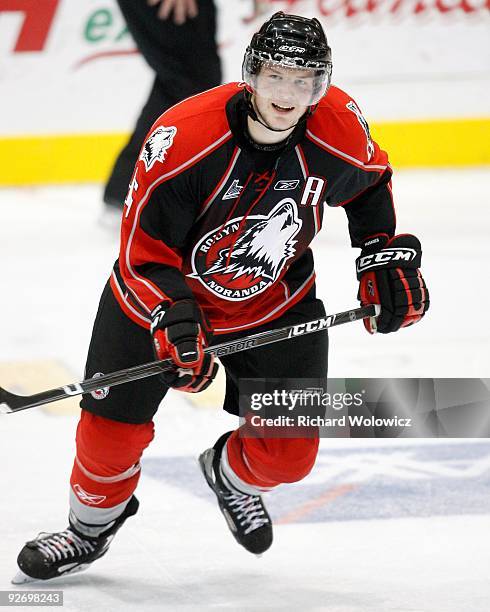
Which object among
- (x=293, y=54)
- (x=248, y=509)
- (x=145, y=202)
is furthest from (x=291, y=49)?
(x=248, y=509)

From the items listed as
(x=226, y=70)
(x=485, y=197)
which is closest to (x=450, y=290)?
(x=485, y=197)

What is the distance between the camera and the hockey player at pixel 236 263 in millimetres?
2016

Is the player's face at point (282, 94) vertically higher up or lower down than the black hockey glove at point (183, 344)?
higher up

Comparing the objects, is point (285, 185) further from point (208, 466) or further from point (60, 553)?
point (60, 553)

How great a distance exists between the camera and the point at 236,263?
2.19m

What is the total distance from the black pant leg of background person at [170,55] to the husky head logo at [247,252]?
275 centimetres

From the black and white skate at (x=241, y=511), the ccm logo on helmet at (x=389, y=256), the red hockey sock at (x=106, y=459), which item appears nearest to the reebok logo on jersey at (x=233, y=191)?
the ccm logo on helmet at (x=389, y=256)

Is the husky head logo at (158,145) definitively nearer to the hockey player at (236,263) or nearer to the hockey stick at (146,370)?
the hockey player at (236,263)

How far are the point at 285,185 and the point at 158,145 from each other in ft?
0.76

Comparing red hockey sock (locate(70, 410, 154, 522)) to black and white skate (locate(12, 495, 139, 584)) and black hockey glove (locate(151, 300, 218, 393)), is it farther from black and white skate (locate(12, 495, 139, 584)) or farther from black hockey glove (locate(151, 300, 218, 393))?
black hockey glove (locate(151, 300, 218, 393))

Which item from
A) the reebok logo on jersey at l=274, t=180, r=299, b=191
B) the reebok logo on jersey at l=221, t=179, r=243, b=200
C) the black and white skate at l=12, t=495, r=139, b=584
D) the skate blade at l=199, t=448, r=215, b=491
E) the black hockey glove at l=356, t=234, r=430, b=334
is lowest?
the black and white skate at l=12, t=495, r=139, b=584

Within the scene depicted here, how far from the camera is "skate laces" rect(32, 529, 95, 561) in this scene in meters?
2.26

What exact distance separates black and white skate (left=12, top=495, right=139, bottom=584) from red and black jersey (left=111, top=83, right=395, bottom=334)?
43 centimetres

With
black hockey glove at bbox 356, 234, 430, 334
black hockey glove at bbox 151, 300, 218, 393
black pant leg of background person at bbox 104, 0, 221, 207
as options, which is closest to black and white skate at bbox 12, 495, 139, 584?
black hockey glove at bbox 151, 300, 218, 393
